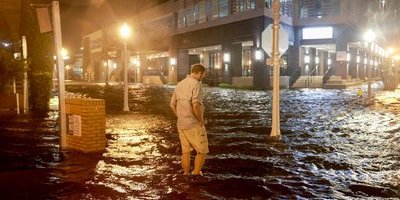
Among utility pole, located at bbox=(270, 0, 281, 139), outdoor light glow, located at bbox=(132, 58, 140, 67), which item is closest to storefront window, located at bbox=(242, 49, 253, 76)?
outdoor light glow, located at bbox=(132, 58, 140, 67)

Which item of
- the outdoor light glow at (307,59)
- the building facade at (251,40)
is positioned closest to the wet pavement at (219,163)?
the building facade at (251,40)

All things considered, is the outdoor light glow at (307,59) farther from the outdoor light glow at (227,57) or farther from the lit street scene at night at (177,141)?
the lit street scene at night at (177,141)

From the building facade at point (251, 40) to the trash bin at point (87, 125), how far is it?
28.5m

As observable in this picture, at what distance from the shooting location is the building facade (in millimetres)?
40344

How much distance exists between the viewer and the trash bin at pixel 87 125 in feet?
29.8

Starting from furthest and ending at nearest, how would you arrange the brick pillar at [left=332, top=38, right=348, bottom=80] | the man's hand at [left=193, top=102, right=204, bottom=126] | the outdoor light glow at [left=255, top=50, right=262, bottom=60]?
the brick pillar at [left=332, top=38, right=348, bottom=80]
the outdoor light glow at [left=255, top=50, right=262, bottom=60]
the man's hand at [left=193, top=102, right=204, bottom=126]

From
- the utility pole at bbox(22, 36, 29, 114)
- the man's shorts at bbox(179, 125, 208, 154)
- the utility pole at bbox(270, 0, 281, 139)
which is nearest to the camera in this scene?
the man's shorts at bbox(179, 125, 208, 154)

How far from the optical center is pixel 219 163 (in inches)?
325

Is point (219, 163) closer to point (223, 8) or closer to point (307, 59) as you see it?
point (223, 8)

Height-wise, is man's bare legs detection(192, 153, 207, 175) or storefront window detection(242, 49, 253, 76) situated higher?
storefront window detection(242, 49, 253, 76)

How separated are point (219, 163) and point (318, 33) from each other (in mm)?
39752

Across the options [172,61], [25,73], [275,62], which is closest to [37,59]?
[25,73]

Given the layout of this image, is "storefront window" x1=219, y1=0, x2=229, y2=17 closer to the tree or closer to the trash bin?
the tree

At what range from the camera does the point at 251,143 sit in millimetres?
10453
